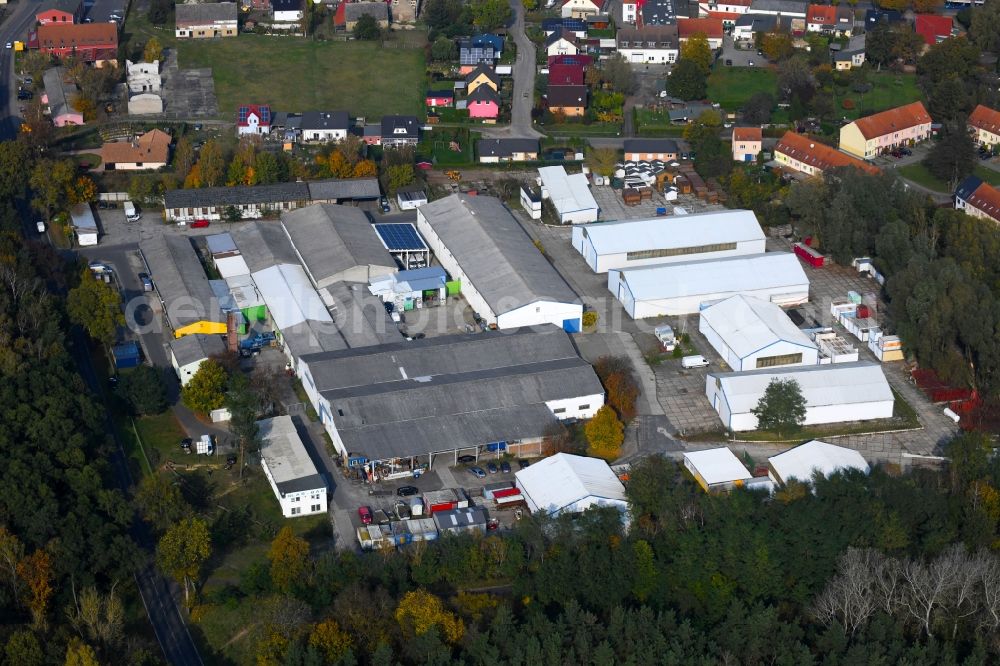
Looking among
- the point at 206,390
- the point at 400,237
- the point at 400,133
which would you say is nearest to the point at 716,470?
the point at 206,390

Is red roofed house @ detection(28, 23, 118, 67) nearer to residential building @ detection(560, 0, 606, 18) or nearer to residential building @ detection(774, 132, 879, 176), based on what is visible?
residential building @ detection(560, 0, 606, 18)

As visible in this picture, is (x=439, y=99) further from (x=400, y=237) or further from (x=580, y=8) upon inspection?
(x=400, y=237)

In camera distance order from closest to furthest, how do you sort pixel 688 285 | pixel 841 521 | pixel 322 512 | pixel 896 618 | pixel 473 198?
pixel 896 618
pixel 841 521
pixel 322 512
pixel 688 285
pixel 473 198

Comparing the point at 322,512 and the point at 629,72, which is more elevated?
the point at 629,72

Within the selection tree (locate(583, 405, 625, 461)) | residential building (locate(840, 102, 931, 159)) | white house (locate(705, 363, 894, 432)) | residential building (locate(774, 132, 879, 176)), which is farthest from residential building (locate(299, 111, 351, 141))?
tree (locate(583, 405, 625, 461))

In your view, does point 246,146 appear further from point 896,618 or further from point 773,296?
point 896,618

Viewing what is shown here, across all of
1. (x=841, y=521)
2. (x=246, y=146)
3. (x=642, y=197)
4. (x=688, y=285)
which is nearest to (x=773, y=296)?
(x=688, y=285)

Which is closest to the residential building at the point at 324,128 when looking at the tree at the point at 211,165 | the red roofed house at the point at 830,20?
the tree at the point at 211,165
